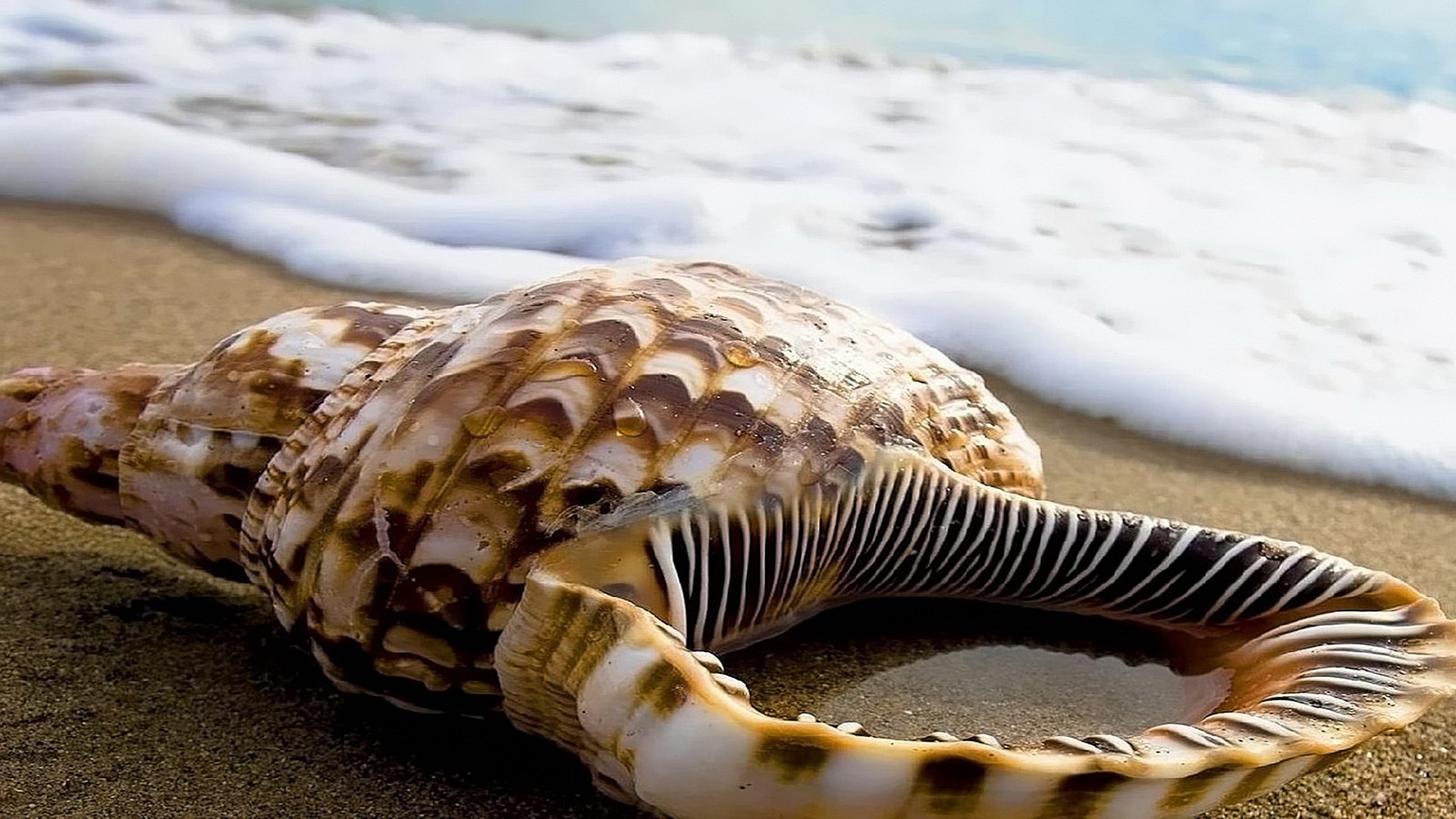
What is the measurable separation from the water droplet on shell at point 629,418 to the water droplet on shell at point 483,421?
0.17 m

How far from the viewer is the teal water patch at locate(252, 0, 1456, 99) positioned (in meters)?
8.79

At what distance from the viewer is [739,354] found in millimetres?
2027

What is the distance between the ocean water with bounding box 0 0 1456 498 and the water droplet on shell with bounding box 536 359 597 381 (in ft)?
7.60

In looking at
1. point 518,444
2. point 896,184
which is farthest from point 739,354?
point 896,184

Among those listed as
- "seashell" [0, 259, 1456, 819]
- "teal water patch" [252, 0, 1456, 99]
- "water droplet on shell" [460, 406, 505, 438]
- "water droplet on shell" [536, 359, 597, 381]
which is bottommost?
"seashell" [0, 259, 1456, 819]

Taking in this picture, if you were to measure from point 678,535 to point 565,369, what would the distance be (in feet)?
1.02

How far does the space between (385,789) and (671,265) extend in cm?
100

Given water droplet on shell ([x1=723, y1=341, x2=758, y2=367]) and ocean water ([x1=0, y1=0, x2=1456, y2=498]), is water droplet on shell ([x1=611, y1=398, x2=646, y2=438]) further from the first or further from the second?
ocean water ([x1=0, y1=0, x2=1456, y2=498])

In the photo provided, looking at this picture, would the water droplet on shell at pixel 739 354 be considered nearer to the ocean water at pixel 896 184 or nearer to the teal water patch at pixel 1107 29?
the ocean water at pixel 896 184

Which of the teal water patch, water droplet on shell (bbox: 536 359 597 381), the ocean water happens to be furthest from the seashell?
the teal water patch

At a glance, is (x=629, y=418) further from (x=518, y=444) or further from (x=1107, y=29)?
(x=1107, y=29)

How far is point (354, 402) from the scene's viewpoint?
2090 mm

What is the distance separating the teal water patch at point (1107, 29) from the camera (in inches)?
346

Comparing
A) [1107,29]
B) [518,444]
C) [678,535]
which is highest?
[1107,29]
